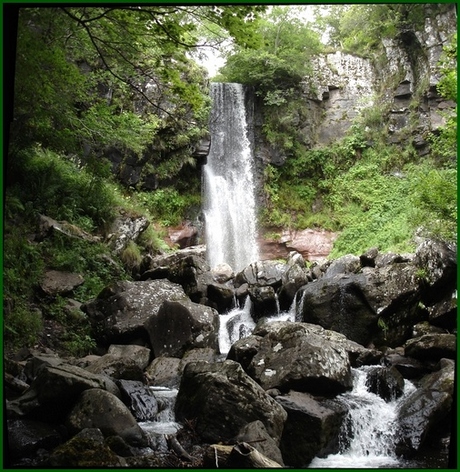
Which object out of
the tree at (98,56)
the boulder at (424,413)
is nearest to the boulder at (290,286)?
the tree at (98,56)

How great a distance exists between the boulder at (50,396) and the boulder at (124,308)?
430 centimetres

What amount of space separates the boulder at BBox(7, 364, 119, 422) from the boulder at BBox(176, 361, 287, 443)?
60.8 inches

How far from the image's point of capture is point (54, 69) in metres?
7.00

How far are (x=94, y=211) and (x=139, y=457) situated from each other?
985 cm

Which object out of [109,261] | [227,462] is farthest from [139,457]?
[109,261]

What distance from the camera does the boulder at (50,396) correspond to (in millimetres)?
5195

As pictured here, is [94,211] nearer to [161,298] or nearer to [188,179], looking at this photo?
[161,298]

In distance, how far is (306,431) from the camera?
595cm

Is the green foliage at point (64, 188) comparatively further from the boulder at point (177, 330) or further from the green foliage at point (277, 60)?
the green foliage at point (277, 60)

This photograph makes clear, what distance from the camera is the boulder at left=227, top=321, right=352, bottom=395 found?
692cm

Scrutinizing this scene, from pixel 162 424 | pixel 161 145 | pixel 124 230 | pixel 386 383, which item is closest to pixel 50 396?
pixel 162 424

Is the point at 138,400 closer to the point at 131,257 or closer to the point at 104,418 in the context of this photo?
the point at 104,418

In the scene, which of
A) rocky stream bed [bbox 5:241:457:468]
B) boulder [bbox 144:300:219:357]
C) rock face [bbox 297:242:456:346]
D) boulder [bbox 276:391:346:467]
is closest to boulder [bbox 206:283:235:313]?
rocky stream bed [bbox 5:241:457:468]

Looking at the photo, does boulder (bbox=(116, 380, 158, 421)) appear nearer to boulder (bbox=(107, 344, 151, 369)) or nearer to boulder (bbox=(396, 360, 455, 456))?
boulder (bbox=(107, 344, 151, 369))
